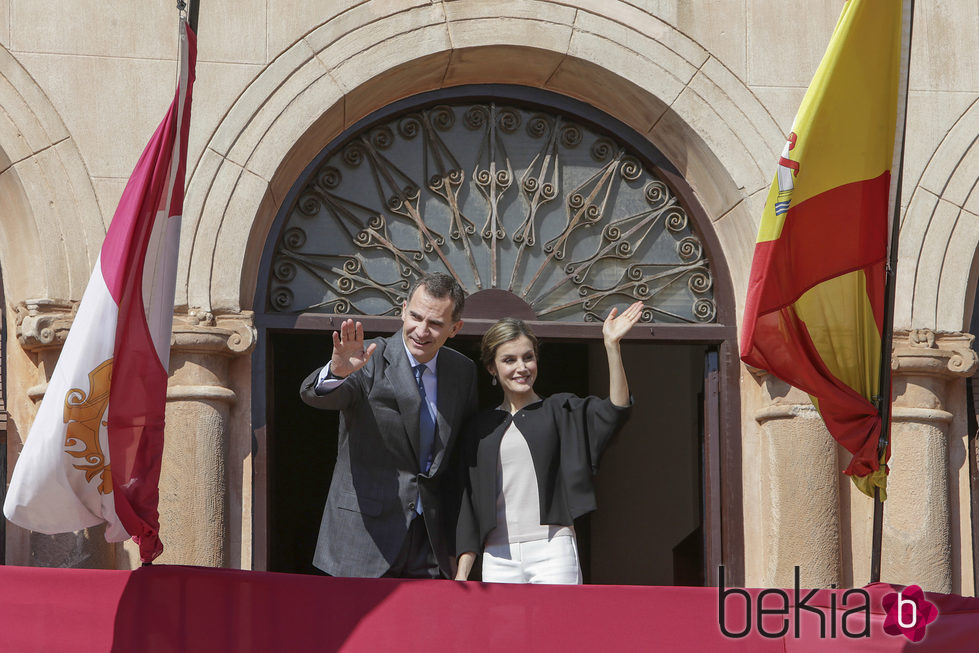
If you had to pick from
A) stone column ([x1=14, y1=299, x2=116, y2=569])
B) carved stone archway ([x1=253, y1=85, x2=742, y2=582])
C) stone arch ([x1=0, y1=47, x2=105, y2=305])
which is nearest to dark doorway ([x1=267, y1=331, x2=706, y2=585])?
carved stone archway ([x1=253, y1=85, x2=742, y2=582])

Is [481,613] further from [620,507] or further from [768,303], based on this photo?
[620,507]

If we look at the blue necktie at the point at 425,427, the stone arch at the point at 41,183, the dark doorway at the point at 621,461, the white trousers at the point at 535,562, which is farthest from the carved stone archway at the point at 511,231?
the dark doorway at the point at 621,461

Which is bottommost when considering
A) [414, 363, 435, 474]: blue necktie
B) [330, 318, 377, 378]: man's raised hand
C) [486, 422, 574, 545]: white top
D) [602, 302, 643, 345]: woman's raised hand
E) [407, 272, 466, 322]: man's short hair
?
[486, 422, 574, 545]: white top

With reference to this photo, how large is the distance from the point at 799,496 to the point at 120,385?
11.3 feet

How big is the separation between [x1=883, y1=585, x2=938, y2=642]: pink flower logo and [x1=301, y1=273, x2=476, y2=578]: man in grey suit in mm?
1645

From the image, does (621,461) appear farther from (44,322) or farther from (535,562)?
(535,562)

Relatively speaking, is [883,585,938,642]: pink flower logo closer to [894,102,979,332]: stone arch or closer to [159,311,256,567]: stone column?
[894,102,979,332]: stone arch

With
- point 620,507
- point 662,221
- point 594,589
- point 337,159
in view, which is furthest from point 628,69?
point 620,507

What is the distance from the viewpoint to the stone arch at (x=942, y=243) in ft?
23.7

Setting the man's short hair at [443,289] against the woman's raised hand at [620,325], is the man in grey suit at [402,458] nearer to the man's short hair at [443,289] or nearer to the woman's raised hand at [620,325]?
the man's short hair at [443,289]

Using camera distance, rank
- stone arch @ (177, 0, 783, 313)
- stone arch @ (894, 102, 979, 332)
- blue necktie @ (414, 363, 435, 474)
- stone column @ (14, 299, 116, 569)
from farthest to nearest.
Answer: stone arch @ (894, 102, 979, 332), stone arch @ (177, 0, 783, 313), stone column @ (14, 299, 116, 569), blue necktie @ (414, 363, 435, 474)

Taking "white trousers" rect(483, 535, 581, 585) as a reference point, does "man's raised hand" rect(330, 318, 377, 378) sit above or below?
above

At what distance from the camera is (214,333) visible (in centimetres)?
672

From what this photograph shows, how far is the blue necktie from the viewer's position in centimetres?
558
